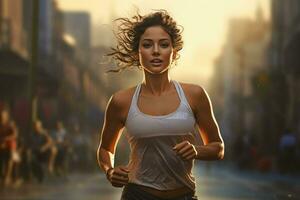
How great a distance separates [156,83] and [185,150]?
53 centimetres

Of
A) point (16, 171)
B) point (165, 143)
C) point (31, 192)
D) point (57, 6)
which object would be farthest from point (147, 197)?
point (57, 6)

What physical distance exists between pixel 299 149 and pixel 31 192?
19.3 meters

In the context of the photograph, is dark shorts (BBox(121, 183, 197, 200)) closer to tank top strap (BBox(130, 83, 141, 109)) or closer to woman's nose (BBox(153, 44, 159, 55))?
tank top strap (BBox(130, 83, 141, 109))

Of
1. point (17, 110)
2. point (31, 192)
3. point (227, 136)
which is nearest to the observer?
point (31, 192)

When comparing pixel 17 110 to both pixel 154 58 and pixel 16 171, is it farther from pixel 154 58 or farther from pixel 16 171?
pixel 154 58

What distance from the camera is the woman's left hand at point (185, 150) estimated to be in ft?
14.6

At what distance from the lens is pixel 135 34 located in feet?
16.1

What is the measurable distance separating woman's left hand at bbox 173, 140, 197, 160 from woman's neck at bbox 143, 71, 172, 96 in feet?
1.59

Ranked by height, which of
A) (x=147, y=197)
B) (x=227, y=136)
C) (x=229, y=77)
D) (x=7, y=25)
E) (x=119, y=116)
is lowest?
(x=229, y=77)

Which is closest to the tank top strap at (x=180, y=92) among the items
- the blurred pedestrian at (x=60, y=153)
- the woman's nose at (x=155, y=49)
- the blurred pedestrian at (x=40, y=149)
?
the woman's nose at (x=155, y=49)

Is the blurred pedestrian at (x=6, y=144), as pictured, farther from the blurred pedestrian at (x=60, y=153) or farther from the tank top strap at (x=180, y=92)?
the tank top strap at (x=180, y=92)

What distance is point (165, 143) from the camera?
4.72m

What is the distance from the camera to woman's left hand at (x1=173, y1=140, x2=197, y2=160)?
14.6 feet

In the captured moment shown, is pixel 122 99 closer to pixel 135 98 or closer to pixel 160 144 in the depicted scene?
pixel 135 98
